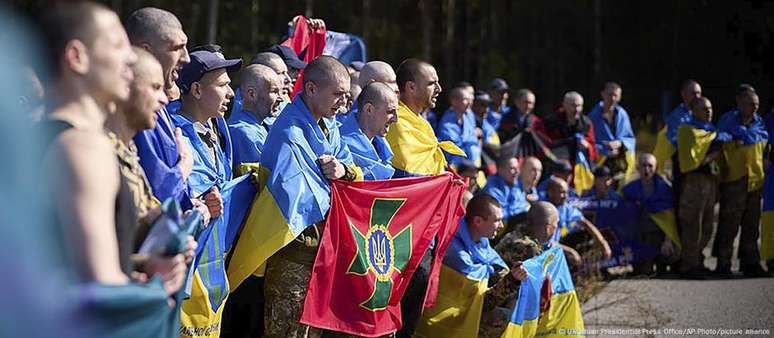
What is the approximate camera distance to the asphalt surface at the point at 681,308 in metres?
7.91

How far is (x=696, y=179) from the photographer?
36.4ft

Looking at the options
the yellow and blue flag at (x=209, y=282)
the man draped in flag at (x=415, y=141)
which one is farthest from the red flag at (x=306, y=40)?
the yellow and blue flag at (x=209, y=282)

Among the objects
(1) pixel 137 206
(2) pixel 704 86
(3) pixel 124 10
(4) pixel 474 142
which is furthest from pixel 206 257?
(3) pixel 124 10

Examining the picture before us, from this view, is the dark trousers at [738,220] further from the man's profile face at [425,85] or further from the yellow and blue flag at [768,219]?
the man's profile face at [425,85]

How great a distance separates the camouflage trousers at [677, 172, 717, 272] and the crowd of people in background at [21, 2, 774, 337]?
0.01m

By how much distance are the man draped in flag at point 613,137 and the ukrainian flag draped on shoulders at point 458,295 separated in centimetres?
545

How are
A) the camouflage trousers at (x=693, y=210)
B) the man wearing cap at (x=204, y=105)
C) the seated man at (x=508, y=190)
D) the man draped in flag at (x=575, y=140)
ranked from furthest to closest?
the man draped in flag at (x=575, y=140) → the camouflage trousers at (x=693, y=210) → the seated man at (x=508, y=190) → the man wearing cap at (x=204, y=105)

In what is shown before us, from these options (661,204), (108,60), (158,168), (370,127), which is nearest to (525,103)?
(661,204)

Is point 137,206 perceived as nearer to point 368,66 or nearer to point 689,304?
point 368,66

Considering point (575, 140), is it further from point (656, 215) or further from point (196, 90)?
point (196, 90)

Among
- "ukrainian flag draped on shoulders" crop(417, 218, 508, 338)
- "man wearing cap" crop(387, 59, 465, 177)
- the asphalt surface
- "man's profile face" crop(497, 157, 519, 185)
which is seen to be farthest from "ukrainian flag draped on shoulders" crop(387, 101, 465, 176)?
"man's profile face" crop(497, 157, 519, 185)

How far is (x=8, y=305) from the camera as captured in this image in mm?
2488

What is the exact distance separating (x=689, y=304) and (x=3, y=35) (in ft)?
24.7

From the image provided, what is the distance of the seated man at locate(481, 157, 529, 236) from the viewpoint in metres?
9.00
